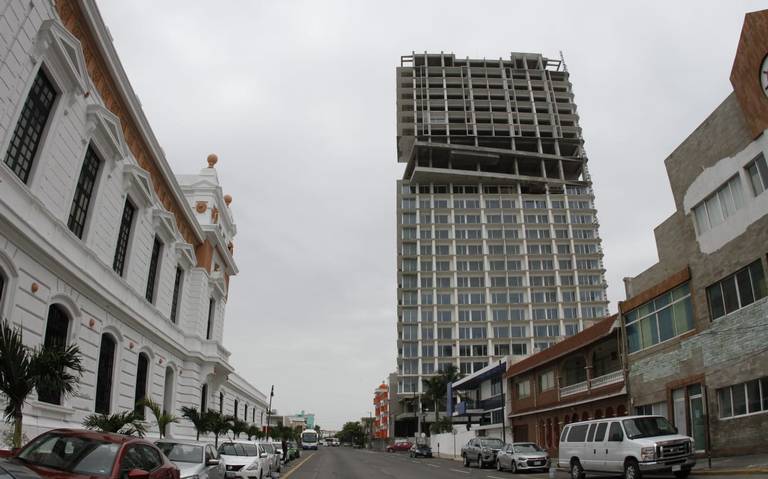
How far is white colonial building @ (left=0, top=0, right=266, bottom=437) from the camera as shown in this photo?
13.9 meters

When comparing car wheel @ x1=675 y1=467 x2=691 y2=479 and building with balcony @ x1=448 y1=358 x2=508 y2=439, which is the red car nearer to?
car wheel @ x1=675 y1=467 x2=691 y2=479

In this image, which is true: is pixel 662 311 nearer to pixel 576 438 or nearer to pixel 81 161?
pixel 576 438

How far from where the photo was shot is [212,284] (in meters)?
36.6

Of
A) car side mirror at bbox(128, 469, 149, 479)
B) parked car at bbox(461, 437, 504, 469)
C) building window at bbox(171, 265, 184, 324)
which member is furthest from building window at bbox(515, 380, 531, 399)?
car side mirror at bbox(128, 469, 149, 479)

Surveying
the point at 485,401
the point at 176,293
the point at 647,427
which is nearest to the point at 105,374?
the point at 176,293

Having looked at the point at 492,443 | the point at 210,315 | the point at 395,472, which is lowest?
the point at 395,472

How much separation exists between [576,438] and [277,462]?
40.7 feet

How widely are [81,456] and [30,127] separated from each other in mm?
11247

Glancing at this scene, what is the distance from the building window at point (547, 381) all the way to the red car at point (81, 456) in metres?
34.9

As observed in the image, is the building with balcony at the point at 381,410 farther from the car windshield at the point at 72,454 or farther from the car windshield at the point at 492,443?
the car windshield at the point at 72,454

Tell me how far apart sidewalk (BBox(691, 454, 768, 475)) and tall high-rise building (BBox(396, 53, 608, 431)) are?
75971mm

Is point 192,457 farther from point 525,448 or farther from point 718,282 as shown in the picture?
point 718,282

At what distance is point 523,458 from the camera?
80.8 ft

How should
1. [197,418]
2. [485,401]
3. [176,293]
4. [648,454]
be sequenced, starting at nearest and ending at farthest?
[648,454] → [197,418] → [176,293] → [485,401]
